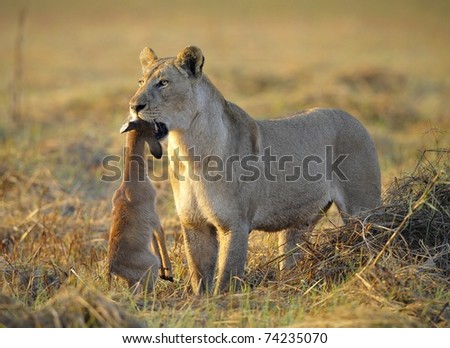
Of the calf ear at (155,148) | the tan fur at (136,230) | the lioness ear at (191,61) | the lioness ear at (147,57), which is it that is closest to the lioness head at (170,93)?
the lioness ear at (191,61)

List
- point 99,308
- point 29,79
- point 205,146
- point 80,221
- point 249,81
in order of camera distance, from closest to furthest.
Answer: point 99,308
point 205,146
point 80,221
point 249,81
point 29,79

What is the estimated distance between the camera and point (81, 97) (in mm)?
19281

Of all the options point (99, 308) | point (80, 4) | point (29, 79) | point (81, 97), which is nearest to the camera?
point (99, 308)

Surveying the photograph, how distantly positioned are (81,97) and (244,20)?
4012 cm

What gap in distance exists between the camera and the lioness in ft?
22.8

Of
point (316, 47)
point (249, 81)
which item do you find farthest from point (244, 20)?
point (249, 81)

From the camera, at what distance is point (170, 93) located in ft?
22.6

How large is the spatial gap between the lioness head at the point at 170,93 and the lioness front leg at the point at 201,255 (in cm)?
95

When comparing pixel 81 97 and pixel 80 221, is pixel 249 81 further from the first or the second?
pixel 80 221

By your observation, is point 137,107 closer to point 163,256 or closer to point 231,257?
point 231,257

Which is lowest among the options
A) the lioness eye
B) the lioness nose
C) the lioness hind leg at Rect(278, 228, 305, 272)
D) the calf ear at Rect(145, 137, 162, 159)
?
the lioness hind leg at Rect(278, 228, 305, 272)

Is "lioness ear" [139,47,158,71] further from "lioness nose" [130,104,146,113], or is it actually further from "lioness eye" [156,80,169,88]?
"lioness nose" [130,104,146,113]

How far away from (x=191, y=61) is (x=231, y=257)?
5.39 ft

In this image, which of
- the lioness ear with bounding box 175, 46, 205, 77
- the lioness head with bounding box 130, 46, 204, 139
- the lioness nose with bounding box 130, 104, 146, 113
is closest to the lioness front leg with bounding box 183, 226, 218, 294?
the lioness head with bounding box 130, 46, 204, 139
